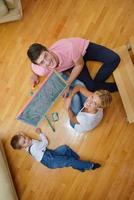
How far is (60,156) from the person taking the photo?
236cm

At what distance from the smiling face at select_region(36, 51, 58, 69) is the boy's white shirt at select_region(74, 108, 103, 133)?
36 cm

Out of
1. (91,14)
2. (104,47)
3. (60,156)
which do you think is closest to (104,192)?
(60,156)

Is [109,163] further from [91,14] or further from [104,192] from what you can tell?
[91,14]

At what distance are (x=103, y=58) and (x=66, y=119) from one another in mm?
487

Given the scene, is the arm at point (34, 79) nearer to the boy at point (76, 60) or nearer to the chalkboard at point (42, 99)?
the boy at point (76, 60)

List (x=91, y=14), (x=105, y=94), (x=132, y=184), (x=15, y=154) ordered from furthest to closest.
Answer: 1. (x=91, y=14)
2. (x=15, y=154)
3. (x=132, y=184)
4. (x=105, y=94)

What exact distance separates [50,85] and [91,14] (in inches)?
30.3

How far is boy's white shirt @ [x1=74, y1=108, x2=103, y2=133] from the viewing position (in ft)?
7.31

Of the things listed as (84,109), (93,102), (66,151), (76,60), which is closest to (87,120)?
(84,109)

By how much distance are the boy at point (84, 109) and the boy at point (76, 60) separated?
0.08 meters

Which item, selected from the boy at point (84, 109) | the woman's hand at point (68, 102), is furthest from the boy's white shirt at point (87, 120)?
the woman's hand at point (68, 102)

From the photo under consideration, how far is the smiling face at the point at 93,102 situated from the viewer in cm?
210

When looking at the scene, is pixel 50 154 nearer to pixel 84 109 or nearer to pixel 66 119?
pixel 66 119

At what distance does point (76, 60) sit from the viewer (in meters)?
2.29
